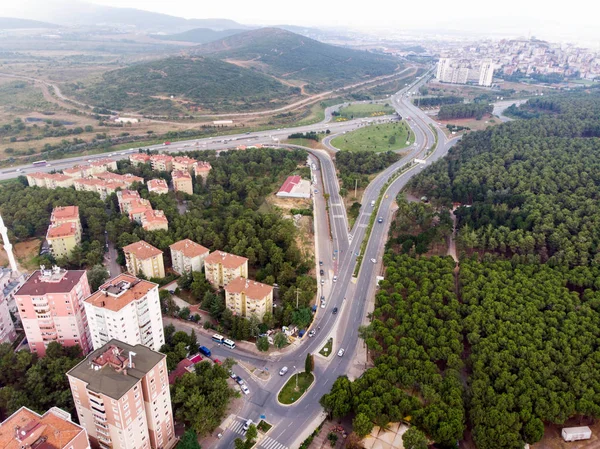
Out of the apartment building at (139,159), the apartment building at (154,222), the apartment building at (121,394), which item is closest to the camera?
the apartment building at (121,394)

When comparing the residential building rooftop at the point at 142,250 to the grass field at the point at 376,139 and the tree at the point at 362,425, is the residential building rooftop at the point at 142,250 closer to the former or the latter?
the tree at the point at 362,425

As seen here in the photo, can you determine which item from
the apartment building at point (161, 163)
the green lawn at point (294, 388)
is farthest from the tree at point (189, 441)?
the apartment building at point (161, 163)

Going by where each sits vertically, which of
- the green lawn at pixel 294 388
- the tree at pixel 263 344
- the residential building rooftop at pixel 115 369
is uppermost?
the residential building rooftop at pixel 115 369

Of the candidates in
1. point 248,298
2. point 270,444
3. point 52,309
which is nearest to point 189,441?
point 270,444

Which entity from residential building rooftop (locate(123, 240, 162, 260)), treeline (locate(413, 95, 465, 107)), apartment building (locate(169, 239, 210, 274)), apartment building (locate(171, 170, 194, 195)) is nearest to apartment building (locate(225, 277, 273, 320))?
apartment building (locate(169, 239, 210, 274))

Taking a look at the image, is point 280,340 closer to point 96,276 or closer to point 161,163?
point 96,276

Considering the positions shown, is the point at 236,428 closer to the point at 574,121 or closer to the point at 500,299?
the point at 500,299
